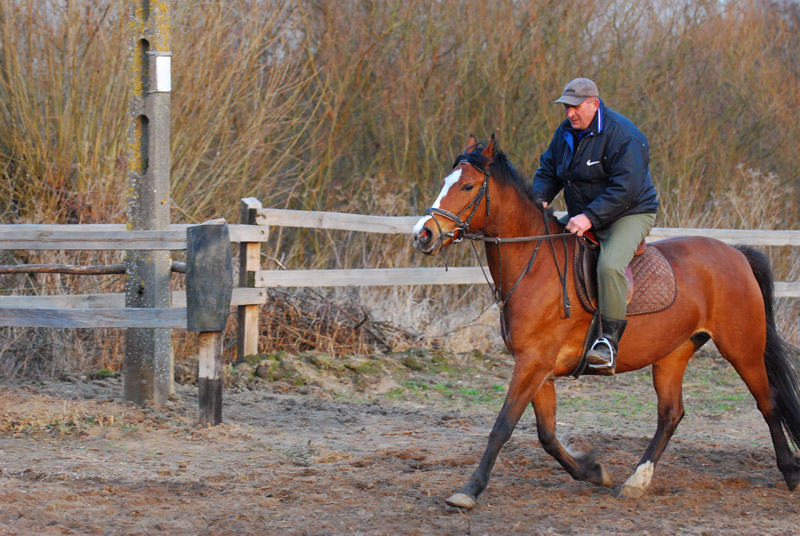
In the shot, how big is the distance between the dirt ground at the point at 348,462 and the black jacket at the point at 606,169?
5.67 feet

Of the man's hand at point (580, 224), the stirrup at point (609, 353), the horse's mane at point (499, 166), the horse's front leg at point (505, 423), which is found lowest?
the horse's front leg at point (505, 423)

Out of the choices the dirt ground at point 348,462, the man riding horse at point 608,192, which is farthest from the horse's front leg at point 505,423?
the man riding horse at point 608,192

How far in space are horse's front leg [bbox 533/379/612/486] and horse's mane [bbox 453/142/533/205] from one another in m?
1.22

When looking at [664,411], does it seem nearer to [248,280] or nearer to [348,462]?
[348,462]

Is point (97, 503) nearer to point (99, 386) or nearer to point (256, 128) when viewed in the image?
point (99, 386)

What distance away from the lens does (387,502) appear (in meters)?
4.68

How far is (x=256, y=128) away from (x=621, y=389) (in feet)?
19.5

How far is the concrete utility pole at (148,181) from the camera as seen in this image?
670cm

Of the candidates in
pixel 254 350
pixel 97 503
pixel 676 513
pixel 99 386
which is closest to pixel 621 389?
pixel 254 350

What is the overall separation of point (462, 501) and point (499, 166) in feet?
6.30

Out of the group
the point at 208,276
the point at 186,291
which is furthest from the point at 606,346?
the point at 186,291

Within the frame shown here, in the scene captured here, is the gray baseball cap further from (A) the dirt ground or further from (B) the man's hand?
(A) the dirt ground

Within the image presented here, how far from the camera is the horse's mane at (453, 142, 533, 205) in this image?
4.85 metres

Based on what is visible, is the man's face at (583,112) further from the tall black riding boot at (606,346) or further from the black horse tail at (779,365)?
the black horse tail at (779,365)
